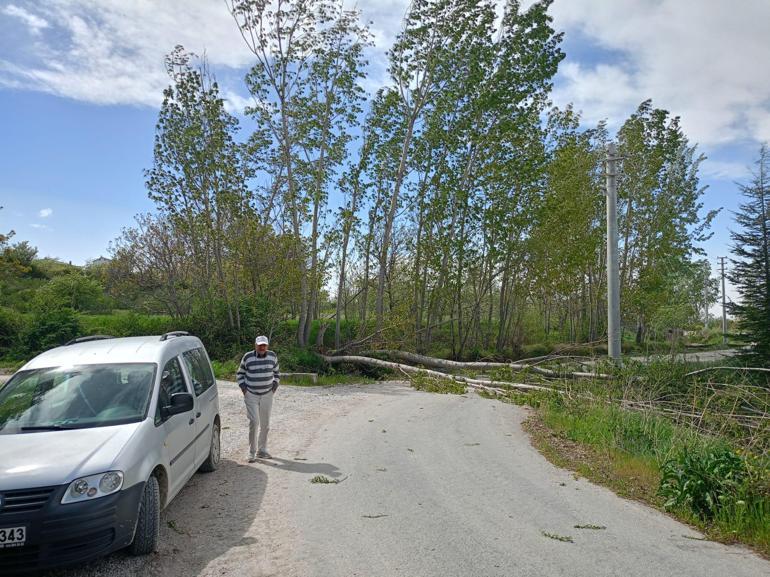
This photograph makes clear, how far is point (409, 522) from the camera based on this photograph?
19.9ft

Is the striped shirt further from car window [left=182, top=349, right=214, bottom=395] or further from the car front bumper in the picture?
the car front bumper

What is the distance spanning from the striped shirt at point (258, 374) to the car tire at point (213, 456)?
823mm

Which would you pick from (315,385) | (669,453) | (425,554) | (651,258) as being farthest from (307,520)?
(651,258)

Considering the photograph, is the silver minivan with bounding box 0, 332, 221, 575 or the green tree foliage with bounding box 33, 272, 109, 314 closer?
the silver minivan with bounding box 0, 332, 221, 575

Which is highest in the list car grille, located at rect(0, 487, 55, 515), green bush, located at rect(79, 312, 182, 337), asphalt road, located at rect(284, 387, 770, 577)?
green bush, located at rect(79, 312, 182, 337)

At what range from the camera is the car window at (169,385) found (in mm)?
5914

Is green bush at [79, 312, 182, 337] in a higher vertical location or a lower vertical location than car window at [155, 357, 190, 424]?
higher

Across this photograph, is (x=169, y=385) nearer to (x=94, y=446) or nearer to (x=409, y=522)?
Answer: (x=94, y=446)

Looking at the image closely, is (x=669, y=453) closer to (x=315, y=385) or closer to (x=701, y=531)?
(x=701, y=531)

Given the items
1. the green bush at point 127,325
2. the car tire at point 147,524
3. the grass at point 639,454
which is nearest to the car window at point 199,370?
the car tire at point 147,524

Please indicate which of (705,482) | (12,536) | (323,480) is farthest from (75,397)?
(705,482)

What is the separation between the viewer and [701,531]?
20.3 ft

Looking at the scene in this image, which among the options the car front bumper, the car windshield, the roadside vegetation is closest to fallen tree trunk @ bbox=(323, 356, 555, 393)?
the roadside vegetation

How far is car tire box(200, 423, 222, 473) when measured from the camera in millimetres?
8030
